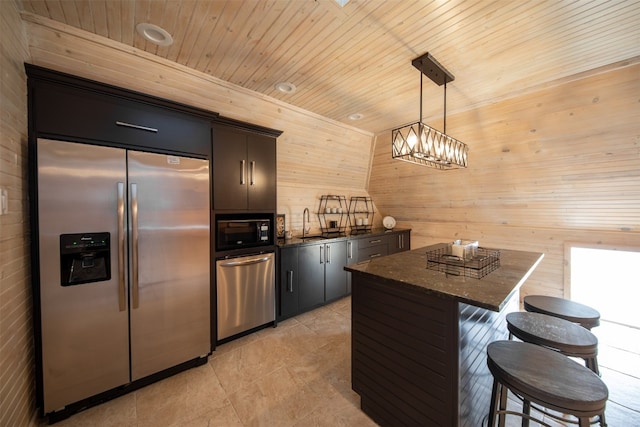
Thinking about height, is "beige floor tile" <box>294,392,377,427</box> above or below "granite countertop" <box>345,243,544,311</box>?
below

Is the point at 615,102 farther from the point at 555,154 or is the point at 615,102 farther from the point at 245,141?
the point at 245,141

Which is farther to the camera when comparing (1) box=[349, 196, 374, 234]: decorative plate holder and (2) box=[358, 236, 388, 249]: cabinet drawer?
(1) box=[349, 196, 374, 234]: decorative plate holder

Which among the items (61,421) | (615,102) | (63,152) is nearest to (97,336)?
(61,421)

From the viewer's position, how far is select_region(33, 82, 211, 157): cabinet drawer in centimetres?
164

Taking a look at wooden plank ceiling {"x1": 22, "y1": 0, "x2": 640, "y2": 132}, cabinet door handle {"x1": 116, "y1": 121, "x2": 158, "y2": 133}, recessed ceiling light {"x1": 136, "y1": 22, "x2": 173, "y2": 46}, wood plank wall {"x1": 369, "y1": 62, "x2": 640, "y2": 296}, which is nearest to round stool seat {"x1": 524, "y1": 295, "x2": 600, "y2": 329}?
wood plank wall {"x1": 369, "y1": 62, "x2": 640, "y2": 296}

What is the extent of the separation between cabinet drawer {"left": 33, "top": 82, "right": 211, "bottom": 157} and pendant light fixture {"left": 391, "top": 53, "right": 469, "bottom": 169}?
177cm

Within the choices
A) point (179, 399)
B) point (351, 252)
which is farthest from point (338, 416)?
point (351, 252)

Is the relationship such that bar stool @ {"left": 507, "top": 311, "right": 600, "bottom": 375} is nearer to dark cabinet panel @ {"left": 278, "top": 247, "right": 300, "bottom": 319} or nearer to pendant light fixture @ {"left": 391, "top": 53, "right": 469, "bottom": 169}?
pendant light fixture @ {"left": 391, "top": 53, "right": 469, "bottom": 169}

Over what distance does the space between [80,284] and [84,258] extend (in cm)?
18

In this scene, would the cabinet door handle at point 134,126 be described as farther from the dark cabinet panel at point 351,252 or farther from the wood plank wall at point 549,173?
the wood plank wall at point 549,173

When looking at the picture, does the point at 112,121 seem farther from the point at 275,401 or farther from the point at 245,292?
the point at 275,401

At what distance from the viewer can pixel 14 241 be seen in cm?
148

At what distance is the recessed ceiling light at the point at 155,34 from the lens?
1756mm

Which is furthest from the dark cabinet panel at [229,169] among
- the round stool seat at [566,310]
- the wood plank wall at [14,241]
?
the round stool seat at [566,310]
